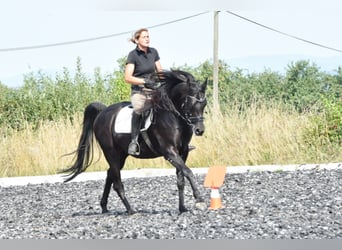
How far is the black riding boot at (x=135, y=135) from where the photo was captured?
38.7 feet

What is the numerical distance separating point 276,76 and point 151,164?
2316 cm

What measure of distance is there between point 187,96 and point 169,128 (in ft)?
1.79

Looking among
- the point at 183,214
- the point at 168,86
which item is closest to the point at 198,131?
the point at 168,86

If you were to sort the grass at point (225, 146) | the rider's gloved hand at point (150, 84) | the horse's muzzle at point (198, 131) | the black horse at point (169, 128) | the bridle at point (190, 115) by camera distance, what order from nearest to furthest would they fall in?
the horse's muzzle at point (198, 131) < the bridle at point (190, 115) < the black horse at point (169, 128) < the rider's gloved hand at point (150, 84) < the grass at point (225, 146)

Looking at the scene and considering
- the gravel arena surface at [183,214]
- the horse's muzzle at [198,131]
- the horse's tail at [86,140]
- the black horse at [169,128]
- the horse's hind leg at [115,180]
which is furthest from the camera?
the horse's tail at [86,140]

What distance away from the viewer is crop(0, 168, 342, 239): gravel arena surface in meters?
9.71

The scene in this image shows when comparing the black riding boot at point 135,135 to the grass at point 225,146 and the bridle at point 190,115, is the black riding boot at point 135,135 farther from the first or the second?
the grass at point 225,146

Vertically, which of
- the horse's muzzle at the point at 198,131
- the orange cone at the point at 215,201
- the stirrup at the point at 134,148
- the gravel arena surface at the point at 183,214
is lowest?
the gravel arena surface at the point at 183,214

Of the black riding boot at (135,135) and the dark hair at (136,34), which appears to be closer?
the dark hair at (136,34)

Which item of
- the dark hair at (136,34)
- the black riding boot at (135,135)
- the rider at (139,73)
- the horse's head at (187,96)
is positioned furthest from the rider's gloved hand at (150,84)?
the dark hair at (136,34)

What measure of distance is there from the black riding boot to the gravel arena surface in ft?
2.88

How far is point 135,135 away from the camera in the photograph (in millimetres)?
11781

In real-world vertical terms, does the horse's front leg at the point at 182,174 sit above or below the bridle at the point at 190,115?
below

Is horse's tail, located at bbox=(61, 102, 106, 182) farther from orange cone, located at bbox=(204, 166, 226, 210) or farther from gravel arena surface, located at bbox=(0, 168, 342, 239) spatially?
orange cone, located at bbox=(204, 166, 226, 210)
